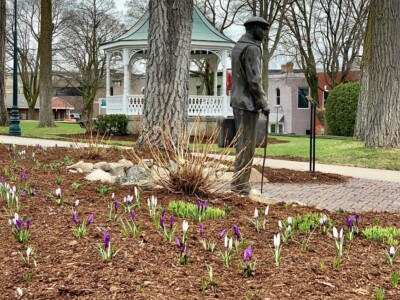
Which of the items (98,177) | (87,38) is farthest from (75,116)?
(98,177)

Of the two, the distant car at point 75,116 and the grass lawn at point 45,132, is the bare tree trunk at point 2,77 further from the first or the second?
the distant car at point 75,116

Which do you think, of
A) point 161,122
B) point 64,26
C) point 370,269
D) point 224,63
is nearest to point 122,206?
point 370,269

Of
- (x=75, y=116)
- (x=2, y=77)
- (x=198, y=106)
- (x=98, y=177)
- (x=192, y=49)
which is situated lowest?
(x=98, y=177)

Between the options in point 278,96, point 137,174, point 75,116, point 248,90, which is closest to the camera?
point 248,90

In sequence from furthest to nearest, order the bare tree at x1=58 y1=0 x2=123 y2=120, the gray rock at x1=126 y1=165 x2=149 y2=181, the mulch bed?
1. the bare tree at x1=58 y1=0 x2=123 y2=120
2. the gray rock at x1=126 y1=165 x2=149 y2=181
3. the mulch bed

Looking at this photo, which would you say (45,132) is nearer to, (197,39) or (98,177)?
(197,39)

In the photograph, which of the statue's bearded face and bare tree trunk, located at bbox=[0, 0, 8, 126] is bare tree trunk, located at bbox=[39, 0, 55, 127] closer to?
bare tree trunk, located at bbox=[0, 0, 8, 126]

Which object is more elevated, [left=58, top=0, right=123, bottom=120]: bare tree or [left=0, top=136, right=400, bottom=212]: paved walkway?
[left=58, top=0, right=123, bottom=120]: bare tree

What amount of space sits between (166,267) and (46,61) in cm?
2713

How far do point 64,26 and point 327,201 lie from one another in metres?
51.0

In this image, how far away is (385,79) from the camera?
15688 mm

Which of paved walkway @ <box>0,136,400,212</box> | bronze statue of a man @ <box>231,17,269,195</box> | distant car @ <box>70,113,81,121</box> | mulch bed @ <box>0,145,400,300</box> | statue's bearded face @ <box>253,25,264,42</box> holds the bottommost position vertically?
paved walkway @ <box>0,136,400,212</box>

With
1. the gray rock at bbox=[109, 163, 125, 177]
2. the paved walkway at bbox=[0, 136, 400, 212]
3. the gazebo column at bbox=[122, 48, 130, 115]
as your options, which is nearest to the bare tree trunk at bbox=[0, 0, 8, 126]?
the gazebo column at bbox=[122, 48, 130, 115]

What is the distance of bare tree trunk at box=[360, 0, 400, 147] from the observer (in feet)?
50.5
